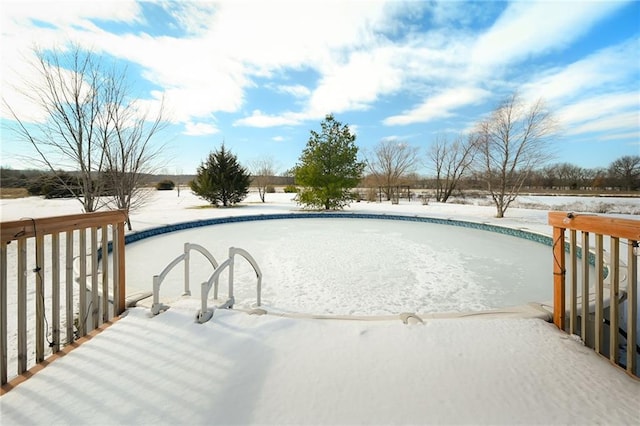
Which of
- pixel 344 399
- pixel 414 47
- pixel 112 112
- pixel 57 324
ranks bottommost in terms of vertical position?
pixel 344 399

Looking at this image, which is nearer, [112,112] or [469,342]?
[469,342]

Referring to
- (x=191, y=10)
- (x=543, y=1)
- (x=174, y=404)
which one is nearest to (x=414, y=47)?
(x=543, y=1)

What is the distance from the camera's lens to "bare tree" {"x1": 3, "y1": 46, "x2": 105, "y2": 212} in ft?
18.9

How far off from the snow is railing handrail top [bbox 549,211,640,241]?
713 mm

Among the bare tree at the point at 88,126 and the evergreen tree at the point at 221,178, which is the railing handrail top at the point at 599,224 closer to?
the bare tree at the point at 88,126

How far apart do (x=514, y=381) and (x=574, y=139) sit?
13.3 meters

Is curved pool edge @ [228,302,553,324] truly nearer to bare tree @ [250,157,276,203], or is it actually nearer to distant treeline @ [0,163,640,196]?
distant treeline @ [0,163,640,196]

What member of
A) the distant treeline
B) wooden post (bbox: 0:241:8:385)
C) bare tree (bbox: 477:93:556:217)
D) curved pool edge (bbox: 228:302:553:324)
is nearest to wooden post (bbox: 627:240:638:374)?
curved pool edge (bbox: 228:302:553:324)

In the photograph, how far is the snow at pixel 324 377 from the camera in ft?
3.72

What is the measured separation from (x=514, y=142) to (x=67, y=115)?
44.6ft

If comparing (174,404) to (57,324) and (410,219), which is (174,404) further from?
(410,219)

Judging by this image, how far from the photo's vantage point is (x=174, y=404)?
3.85 feet

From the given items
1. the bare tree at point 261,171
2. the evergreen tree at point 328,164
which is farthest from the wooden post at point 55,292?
the bare tree at point 261,171

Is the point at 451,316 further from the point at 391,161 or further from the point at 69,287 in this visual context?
the point at 391,161
